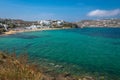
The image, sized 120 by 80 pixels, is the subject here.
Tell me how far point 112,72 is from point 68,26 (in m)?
137

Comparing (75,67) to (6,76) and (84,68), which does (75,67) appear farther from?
(6,76)

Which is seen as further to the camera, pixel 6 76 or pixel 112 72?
pixel 112 72

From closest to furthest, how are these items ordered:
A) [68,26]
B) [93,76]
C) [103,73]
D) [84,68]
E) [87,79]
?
1. [87,79]
2. [93,76]
3. [103,73]
4. [84,68]
5. [68,26]

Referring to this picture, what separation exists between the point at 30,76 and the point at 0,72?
0.88 metres

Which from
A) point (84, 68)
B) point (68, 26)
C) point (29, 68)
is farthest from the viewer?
point (68, 26)

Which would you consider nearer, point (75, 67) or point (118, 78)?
point (118, 78)

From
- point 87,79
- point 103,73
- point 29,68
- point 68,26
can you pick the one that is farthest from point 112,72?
point 68,26

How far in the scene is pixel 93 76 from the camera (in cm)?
1625

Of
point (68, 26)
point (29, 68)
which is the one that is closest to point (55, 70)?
point (29, 68)

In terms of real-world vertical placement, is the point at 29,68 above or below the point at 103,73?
above

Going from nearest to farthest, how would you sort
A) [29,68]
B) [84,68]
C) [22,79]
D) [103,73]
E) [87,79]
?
[22,79], [29,68], [87,79], [103,73], [84,68]

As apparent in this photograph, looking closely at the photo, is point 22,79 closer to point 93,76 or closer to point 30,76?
point 30,76

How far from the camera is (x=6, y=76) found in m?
5.60

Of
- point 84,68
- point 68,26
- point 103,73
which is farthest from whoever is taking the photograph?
point 68,26
